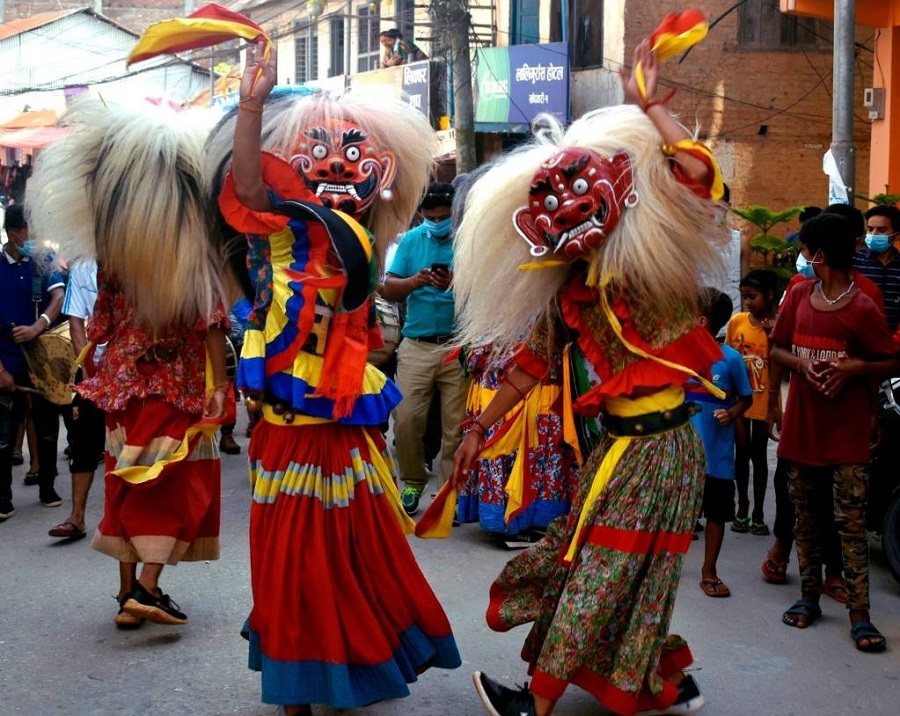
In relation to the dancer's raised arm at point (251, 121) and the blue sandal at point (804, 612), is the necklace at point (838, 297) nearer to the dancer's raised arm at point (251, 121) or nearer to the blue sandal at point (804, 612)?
the blue sandal at point (804, 612)

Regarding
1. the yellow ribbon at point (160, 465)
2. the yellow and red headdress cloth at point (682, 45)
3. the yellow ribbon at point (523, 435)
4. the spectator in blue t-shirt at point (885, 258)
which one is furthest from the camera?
the yellow ribbon at point (523, 435)

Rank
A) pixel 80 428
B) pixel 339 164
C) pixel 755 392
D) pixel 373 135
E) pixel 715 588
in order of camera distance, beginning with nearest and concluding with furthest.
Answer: pixel 339 164, pixel 373 135, pixel 715 588, pixel 80 428, pixel 755 392

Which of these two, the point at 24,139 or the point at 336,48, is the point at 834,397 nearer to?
the point at 24,139

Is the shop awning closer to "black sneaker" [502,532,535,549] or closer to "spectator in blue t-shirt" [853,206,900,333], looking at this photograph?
"black sneaker" [502,532,535,549]

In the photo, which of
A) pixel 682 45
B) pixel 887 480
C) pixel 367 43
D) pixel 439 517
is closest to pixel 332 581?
pixel 439 517

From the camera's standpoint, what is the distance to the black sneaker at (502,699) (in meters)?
3.96

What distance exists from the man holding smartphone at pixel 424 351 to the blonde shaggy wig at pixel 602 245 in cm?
290

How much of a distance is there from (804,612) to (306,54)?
2602 centimetres

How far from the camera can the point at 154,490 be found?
508 centimetres

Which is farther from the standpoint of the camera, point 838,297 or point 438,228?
point 438,228

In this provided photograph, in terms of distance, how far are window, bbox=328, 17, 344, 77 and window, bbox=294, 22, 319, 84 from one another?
0.93 meters

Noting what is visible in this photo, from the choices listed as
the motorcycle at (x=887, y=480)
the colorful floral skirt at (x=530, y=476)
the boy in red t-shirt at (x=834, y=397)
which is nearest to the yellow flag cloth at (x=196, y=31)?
the boy in red t-shirt at (x=834, y=397)

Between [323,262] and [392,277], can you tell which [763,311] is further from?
[323,262]

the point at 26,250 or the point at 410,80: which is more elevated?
the point at 410,80
